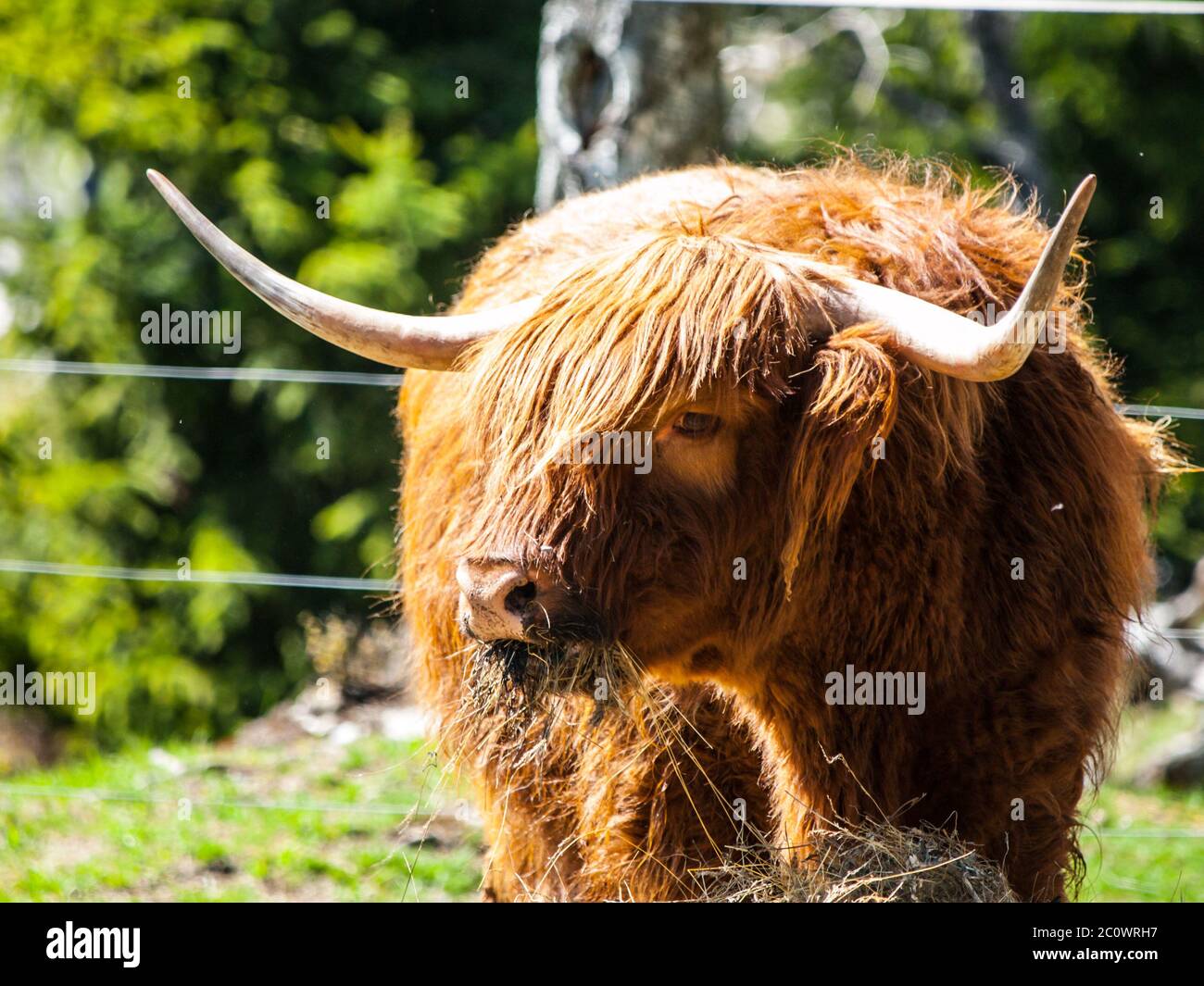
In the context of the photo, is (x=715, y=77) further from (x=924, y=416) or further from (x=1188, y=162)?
(x=1188, y=162)

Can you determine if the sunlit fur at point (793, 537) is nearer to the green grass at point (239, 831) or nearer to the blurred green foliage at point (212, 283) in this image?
the green grass at point (239, 831)

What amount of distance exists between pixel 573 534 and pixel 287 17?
6.97 m

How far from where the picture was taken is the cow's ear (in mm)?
2518

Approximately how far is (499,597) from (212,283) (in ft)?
19.7

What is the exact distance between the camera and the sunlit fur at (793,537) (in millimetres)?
2535

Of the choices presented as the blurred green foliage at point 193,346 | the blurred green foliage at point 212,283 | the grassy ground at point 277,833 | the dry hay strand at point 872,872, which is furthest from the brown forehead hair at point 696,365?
the blurred green foliage at point 193,346

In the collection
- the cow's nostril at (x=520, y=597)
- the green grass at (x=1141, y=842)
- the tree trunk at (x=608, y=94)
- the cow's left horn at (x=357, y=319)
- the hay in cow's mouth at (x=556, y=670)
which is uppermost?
the tree trunk at (x=608, y=94)

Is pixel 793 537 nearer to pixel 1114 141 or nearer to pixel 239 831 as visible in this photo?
pixel 239 831

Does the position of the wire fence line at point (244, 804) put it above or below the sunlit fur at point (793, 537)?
below

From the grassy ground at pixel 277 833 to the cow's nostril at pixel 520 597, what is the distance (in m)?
1.42

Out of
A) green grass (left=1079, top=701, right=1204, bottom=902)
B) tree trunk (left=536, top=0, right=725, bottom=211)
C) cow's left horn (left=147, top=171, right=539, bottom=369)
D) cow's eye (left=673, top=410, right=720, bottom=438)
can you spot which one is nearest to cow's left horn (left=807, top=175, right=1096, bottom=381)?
cow's eye (left=673, top=410, right=720, bottom=438)

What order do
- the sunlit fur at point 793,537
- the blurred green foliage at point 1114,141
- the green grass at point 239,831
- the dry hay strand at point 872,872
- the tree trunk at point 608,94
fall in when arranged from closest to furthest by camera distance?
the sunlit fur at point 793,537, the dry hay strand at point 872,872, the green grass at point 239,831, the tree trunk at point 608,94, the blurred green foliage at point 1114,141

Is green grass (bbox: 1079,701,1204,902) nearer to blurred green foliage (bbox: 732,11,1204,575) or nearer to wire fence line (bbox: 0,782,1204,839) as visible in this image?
wire fence line (bbox: 0,782,1204,839)

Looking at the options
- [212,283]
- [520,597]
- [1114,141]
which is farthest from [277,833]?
[1114,141]
